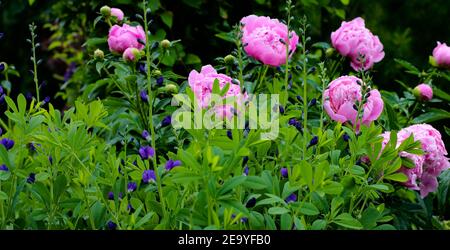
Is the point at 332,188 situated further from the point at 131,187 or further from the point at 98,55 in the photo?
the point at 98,55

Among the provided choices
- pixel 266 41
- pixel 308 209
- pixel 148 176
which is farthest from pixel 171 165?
pixel 266 41

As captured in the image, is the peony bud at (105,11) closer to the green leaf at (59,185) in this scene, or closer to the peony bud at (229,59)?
the peony bud at (229,59)

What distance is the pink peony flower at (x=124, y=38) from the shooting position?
1876mm

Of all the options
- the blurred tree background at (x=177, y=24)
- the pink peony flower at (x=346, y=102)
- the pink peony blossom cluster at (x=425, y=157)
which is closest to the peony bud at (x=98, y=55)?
the blurred tree background at (x=177, y=24)

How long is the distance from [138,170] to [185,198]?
0.15 meters

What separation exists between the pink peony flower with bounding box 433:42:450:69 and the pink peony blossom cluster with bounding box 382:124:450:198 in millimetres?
462

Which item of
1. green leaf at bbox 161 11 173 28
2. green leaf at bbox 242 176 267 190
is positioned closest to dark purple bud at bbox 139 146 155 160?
green leaf at bbox 242 176 267 190

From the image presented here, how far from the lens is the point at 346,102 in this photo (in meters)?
1.64

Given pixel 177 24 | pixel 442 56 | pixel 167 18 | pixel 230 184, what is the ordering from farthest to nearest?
1. pixel 177 24
2. pixel 167 18
3. pixel 442 56
4. pixel 230 184

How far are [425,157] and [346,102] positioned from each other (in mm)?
235

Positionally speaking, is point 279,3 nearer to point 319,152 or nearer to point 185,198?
point 319,152

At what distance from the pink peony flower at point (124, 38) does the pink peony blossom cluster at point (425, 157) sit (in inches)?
26.6

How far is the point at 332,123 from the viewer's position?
1787 millimetres
